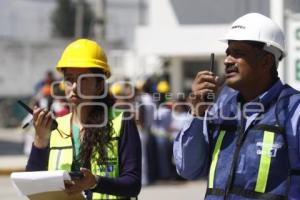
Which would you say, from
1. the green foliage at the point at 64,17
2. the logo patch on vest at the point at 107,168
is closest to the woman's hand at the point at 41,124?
the logo patch on vest at the point at 107,168

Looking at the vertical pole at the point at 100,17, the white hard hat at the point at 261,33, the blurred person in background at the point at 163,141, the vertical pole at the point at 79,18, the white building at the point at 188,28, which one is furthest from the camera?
the vertical pole at the point at 79,18

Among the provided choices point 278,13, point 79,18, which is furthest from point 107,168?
point 79,18

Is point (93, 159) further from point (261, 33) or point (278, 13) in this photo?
point (278, 13)

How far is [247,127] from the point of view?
3.05 metres

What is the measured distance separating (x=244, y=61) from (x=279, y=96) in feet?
0.64

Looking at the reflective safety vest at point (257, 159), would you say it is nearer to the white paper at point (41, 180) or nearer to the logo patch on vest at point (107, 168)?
the logo patch on vest at point (107, 168)

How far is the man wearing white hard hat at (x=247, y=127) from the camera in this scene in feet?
9.66

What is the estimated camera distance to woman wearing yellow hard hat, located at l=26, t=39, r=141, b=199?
336cm

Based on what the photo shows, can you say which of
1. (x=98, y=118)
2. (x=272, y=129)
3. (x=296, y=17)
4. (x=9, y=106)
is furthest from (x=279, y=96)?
(x=9, y=106)

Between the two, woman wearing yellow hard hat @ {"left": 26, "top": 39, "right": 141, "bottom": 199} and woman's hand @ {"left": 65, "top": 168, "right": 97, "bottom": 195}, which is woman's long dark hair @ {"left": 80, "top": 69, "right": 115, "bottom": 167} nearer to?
woman wearing yellow hard hat @ {"left": 26, "top": 39, "right": 141, "bottom": 199}

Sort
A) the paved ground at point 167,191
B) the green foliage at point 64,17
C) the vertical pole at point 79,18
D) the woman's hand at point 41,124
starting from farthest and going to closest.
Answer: the green foliage at point 64,17
the vertical pole at point 79,18
the paved ground at point 167,191
the woman's hand at point 41,124

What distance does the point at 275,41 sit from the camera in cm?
309

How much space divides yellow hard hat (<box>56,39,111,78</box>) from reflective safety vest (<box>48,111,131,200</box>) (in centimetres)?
24

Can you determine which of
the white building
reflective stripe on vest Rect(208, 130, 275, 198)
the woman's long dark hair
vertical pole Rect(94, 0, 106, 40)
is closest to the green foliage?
vertical pole Rect(94, 0, 106, 40)
